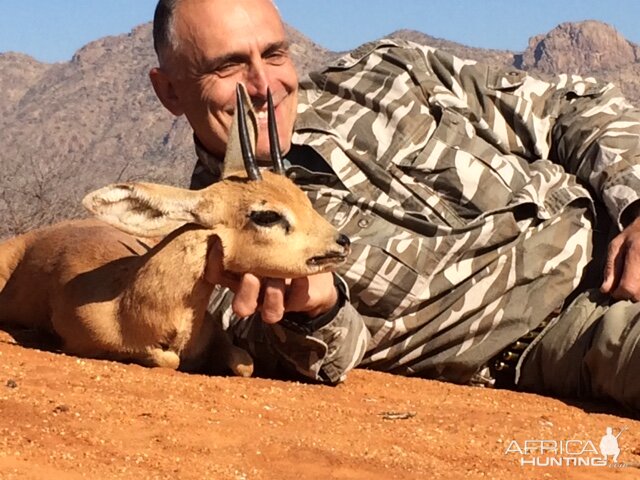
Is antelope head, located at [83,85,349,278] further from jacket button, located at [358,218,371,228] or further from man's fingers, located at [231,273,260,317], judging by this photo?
jacket button, located at [358,218,371,228]

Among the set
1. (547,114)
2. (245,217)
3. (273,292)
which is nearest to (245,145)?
(245,217)

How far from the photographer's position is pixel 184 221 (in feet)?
18.0

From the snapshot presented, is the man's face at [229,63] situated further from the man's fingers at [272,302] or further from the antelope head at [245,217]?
the man's fingers at [272,302]

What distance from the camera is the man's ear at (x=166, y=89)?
6.68 m

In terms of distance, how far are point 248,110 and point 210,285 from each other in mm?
928

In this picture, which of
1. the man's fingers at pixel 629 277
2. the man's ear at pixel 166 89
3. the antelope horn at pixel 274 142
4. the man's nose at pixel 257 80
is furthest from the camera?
the man's ear at pixel 166 89

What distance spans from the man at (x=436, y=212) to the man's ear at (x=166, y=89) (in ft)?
0.04

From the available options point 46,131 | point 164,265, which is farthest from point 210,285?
point 46,131

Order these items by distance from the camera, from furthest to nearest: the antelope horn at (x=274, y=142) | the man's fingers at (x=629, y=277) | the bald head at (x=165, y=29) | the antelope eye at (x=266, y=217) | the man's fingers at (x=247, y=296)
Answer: the bald head at (x=165, y=29) < the man's fingers at (x=629, y=277) < the antelope horn at (x=274, y=142) < the antelope eye at (x=266, y=217) < the man's fingers at (x=247, y=296)

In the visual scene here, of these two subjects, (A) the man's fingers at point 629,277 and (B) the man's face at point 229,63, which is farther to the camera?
(B) the man's face at point 229,63

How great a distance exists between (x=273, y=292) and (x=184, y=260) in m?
0.59

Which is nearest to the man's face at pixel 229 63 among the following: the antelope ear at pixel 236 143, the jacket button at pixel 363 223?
the antelope ear at pixel 236 143

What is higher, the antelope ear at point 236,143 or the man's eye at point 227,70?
the man's eye at point 227,70

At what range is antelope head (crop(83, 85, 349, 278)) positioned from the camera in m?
5.28
